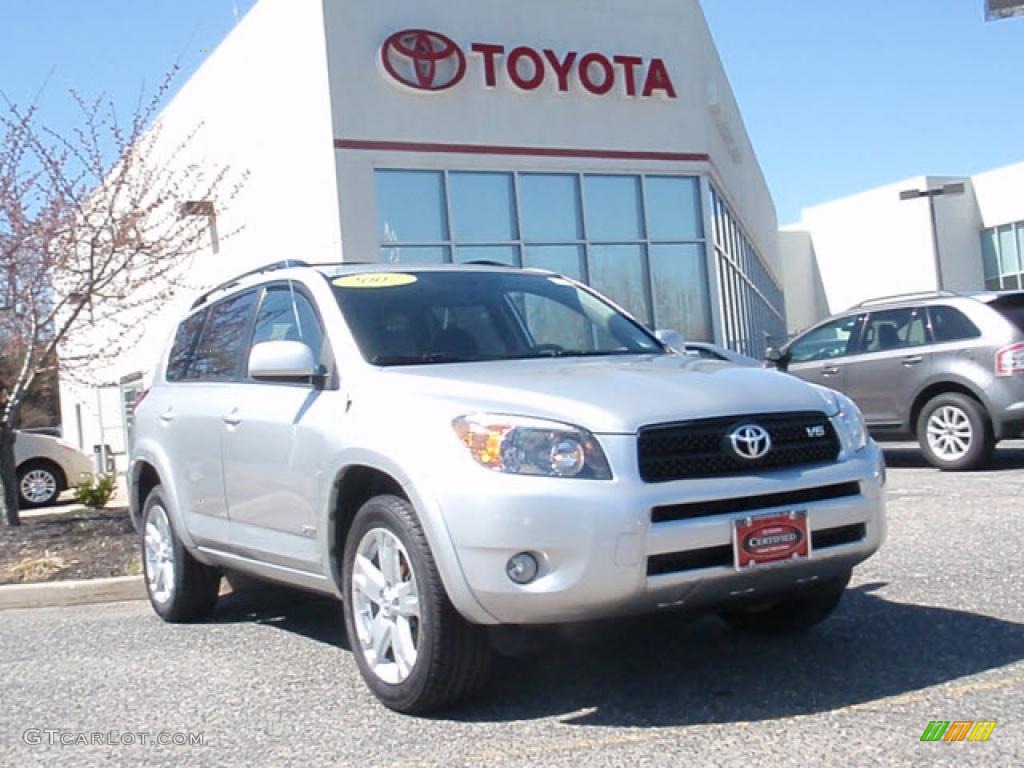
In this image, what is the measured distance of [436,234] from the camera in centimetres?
1692

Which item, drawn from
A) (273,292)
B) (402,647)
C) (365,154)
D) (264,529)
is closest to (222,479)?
(264,529)

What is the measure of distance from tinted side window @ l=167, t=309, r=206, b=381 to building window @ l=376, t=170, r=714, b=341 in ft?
29.2

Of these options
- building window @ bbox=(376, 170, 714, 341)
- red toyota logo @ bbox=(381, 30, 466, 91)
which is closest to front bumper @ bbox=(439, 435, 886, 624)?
building window @ bbox=(376, 170, 714, 341)

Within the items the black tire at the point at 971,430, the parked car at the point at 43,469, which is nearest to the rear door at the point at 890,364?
the black tire at the point at 971,430

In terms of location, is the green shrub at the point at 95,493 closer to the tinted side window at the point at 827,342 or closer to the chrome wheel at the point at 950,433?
the tinted side window at the point at 827,342

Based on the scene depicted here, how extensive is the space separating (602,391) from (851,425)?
1072 mm

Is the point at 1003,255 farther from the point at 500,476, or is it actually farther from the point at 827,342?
the point at 500,476

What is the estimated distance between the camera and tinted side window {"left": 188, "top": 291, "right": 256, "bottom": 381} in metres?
6.34

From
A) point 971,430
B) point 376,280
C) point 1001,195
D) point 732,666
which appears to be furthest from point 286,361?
point 1001,195

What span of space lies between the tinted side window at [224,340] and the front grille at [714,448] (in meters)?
2.71

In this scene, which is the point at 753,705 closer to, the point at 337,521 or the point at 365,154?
the point at 337,521

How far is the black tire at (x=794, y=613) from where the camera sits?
17.1 feet

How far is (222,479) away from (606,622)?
236cm

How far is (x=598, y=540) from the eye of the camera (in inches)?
161
